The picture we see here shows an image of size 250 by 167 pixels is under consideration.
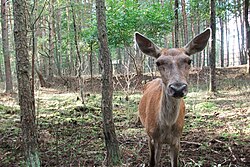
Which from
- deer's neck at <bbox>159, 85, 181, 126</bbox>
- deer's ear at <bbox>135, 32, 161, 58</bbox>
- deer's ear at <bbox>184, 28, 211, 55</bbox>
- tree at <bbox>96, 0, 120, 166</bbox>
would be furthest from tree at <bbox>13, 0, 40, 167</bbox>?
deer's ear at <bbox>184, 28, 211, 55</bbox>

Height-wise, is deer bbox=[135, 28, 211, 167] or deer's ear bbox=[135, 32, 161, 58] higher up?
deer's ear bbox=[135, 32, 161, 58]

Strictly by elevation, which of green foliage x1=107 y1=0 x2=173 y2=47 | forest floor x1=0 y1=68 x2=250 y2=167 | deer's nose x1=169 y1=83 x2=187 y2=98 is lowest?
forest floor x1=0 y1=68 x2=250 y2=167

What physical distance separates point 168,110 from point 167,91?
2.25 ft

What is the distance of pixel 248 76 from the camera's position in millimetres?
18328

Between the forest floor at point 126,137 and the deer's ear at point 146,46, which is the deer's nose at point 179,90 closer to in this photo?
the deer's ear at point 146,46

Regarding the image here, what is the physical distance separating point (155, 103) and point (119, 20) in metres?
10.4

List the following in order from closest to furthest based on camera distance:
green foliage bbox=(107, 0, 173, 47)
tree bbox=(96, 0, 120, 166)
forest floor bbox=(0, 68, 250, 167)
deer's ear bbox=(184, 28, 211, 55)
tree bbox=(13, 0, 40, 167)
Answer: tree bbox=(13, 0, 40, 167), deer's ear bbox=(184, 28, 211, 55), tree bbox=(96, 0, 120, 166), forest floor bbox=(0, 68, 250, 167), green foliage bbox=(107, 0, 173, 47)

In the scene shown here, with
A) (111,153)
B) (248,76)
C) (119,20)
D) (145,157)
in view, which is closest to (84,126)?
(145,157)

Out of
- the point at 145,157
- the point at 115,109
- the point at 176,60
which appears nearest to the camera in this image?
the point at 176,60

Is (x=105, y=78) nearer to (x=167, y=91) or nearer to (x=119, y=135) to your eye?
(x=167, y=91)

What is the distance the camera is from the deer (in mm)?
3644

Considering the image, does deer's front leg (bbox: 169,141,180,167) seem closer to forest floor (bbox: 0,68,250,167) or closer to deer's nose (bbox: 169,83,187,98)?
forest floor (bbox: 0,68,250,167)

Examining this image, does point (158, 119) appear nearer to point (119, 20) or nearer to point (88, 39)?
point (119, 20)

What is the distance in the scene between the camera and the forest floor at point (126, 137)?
16.9ft
